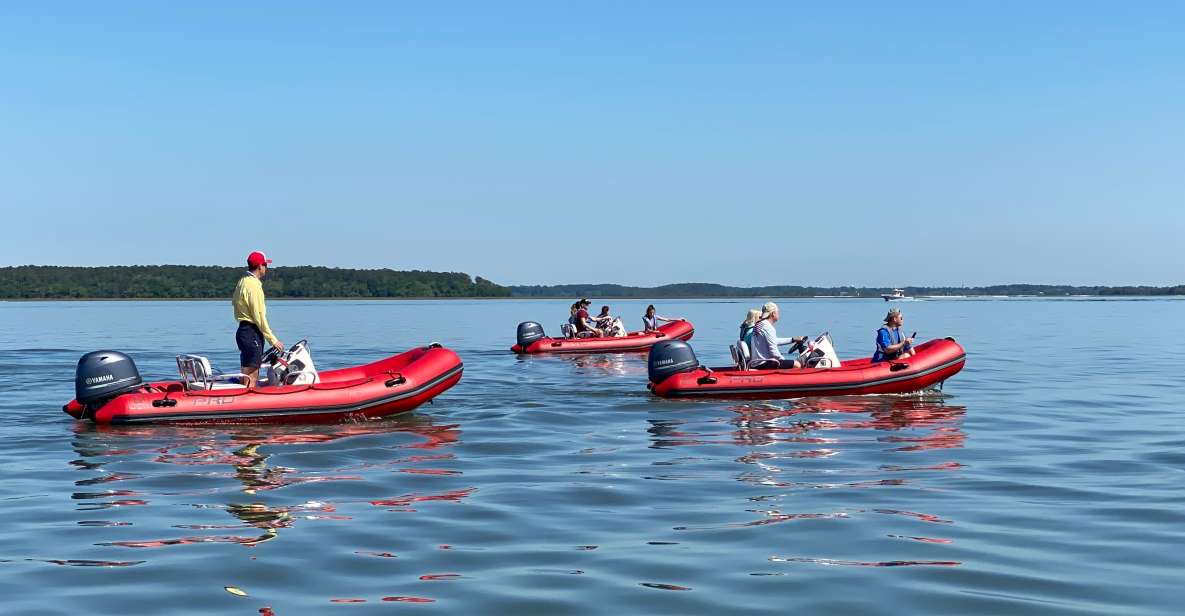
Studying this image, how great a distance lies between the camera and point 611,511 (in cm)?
815

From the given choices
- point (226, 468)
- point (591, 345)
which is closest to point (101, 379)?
point (226, 468)

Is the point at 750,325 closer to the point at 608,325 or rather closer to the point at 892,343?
the point at 892,343

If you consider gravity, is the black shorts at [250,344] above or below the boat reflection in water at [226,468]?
above

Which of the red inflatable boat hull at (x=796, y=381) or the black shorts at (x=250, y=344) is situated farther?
the red inflatable boat hull at (x=796, y=381)

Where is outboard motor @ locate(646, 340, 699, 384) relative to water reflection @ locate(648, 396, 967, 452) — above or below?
above

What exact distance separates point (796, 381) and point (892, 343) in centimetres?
202

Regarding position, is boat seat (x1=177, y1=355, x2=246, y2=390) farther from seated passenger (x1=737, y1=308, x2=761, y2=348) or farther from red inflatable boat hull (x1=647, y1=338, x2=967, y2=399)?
seated passenger (x1=737, y1=308, x2=761, y2=348)

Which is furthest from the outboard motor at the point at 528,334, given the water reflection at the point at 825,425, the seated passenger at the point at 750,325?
the water reflection at the point at 825,425

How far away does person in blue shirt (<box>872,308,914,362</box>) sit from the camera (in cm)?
1680

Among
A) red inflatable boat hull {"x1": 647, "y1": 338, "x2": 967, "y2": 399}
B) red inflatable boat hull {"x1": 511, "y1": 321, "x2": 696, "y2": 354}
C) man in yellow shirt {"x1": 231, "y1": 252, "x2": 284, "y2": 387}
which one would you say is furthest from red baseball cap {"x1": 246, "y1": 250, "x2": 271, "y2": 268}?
red inflatable boat hull {"x1": 511, "y1": 321, "x2": 696, "y2": 354}

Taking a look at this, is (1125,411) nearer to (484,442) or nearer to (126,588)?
(484,442)

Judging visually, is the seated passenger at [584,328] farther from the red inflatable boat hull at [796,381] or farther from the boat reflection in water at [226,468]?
the boat reflection in water at [226,468]

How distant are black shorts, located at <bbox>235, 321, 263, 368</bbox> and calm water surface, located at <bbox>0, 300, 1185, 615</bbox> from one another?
2.85 feet

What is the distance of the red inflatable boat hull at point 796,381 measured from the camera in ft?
52.4
